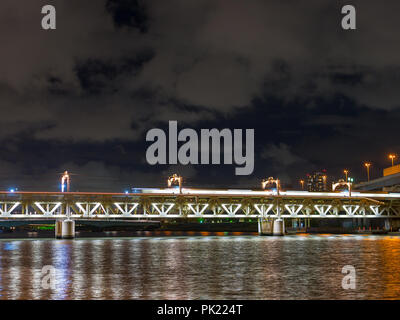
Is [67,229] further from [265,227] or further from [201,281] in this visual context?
[201,281]

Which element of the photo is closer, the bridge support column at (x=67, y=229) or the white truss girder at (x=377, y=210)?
the bridge support column at (x=67, y=229)

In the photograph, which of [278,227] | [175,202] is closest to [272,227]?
[278,227]

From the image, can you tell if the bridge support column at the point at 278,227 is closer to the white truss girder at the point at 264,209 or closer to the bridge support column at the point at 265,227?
the bridge support column at the point at 265,227

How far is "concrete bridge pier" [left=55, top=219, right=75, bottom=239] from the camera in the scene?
401 feet

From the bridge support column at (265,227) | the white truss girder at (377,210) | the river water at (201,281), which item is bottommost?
the bridge support column at (265,227)

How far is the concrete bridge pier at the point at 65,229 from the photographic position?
122 metres

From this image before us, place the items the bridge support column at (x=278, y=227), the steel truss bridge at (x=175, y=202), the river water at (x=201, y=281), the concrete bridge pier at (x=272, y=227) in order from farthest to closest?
the concrete bridge pier at (x=272, y=227) → the bridge support column at (x=278, y=227) → the steel truss bridge at (x=175, y=202) → the river water at (x=201, y=281)

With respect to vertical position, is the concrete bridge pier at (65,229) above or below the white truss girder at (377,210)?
below

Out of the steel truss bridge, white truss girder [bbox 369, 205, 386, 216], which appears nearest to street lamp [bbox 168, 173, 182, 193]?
the steel truss bridge

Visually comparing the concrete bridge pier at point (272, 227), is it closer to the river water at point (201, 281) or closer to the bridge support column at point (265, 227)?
the bridge support column at point (265, 227)

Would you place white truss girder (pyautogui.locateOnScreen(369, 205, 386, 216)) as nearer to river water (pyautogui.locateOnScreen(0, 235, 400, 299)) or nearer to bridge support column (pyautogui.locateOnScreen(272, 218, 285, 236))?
bridge support column (pyautogui.locateOnScreen(272, 218, 285, 236))

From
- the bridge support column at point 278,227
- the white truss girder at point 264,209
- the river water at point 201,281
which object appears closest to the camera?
the river water at point 201,281

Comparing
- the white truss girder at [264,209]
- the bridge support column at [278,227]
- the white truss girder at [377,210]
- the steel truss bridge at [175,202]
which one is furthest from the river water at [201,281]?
the white truss girder at [377,210]
